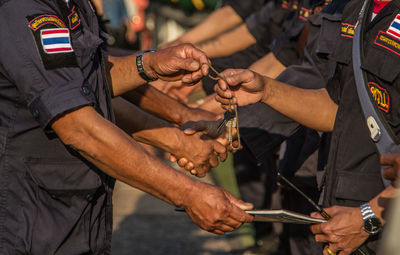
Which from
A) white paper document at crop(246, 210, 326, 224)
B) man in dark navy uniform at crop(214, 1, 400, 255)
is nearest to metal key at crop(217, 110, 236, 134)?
man in dark navy uniform at crop(214, 1, 400, 255)

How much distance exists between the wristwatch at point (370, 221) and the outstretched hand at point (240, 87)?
83 centimetres

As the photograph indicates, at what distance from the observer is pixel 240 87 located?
3.15 metres

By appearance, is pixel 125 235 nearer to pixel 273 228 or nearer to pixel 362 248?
pixel 273 228

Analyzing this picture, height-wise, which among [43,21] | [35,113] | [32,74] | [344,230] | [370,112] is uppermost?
[43,21]

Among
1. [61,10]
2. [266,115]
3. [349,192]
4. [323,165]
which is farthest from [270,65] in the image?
[61,10]

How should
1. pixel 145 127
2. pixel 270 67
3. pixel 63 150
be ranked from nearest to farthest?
pixel 63 150 → pixel 145 127 → pixel 270 67

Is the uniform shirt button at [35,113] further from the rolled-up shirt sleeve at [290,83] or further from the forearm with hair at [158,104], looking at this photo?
the rolled-up shirt sleeve at [290,83]

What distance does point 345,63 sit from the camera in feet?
9.85

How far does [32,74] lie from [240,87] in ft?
3.81

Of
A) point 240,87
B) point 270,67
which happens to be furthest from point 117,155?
point 270,67

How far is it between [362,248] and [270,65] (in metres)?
1.86

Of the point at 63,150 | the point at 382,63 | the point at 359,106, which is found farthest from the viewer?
the point at 359,106

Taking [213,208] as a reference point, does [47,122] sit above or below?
above

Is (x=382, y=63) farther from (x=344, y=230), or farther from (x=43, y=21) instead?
(x=43, y=21)
